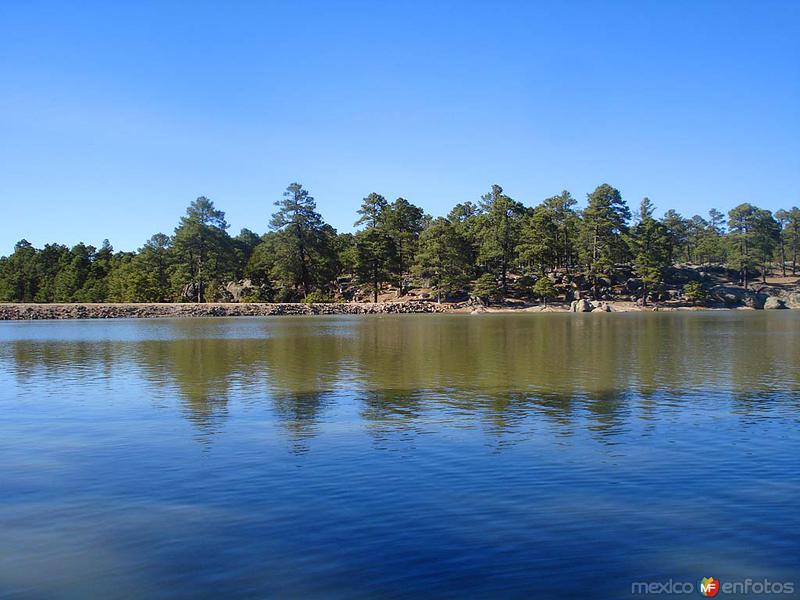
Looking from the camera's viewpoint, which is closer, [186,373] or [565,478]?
[565,478]

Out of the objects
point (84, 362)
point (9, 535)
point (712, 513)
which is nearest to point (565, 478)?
point (712, 513)

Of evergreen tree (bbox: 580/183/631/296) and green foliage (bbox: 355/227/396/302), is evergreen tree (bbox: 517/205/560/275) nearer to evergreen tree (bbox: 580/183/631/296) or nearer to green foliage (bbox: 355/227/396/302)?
evergreen tree (bbox: 580/183/631/296)

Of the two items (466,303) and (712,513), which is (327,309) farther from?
(712,513)

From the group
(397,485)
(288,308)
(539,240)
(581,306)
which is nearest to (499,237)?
(539,240)

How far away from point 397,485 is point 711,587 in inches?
185

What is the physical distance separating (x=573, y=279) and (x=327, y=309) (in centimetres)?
3886

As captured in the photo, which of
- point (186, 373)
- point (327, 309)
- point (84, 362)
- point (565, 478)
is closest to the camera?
point (565, 478)

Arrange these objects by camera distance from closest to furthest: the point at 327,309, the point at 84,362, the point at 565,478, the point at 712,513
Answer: the point at 712,513 → the point at 565,478 → the point at 84,362 → the point at 327,309

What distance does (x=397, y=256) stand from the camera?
99000mm

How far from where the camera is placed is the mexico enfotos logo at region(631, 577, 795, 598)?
668 centimetres

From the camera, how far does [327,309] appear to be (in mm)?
87250

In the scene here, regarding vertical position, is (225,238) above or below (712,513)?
above

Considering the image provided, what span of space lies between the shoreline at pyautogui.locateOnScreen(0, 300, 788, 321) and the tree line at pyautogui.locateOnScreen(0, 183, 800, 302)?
311 cm

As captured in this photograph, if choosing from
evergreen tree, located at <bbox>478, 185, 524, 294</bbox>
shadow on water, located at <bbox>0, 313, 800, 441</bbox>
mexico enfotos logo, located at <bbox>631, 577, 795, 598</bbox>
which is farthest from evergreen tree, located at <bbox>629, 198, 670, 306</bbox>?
mexico enfotos logo, located at <bbox>631, 577, 795, 598</bbox>
